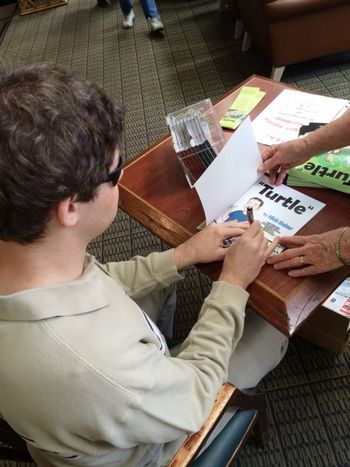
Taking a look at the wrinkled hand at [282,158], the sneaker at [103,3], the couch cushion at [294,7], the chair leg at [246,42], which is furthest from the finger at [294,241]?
the sneaker at [103,3]

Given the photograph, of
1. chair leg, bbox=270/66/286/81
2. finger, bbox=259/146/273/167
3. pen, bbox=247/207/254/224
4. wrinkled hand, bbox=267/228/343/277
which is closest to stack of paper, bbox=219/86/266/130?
finger, bbox=259/146/273/167

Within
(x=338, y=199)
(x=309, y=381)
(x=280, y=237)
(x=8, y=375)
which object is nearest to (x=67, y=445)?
Answer: (x=8, y=375)

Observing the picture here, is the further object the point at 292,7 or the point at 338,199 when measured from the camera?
the point at 292,7

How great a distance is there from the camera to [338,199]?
3.32ft

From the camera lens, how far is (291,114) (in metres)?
1.28

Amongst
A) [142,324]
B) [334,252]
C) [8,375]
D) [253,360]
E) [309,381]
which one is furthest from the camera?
[309,381]

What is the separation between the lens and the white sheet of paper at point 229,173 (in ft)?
3.16

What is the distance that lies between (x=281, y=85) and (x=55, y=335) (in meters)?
1.21

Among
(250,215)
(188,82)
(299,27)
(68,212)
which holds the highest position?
(68,212)

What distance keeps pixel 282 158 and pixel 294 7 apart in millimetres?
1708

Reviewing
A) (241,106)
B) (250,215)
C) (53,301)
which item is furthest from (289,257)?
(241,106)

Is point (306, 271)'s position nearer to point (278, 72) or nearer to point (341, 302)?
point (341, 302)

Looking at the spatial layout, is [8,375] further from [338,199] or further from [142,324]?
[338,199]

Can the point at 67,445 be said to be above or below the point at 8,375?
below
